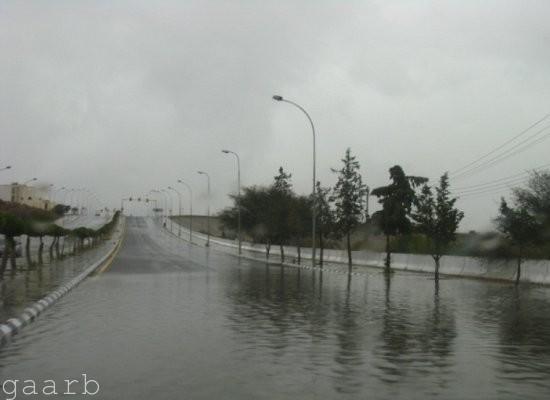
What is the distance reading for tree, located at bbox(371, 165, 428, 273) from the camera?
4703 centimetres

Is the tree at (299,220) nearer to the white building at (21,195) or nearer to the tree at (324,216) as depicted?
the tree at (324,216)

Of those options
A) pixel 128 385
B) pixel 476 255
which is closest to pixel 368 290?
pixel 476 255

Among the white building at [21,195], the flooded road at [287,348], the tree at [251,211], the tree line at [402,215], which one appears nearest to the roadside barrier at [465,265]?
the tree line at [402,215]

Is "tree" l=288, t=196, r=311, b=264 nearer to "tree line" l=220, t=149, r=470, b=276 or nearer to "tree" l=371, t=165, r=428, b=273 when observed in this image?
Answer: "tree line" l=220, t=149, r=470, b=276

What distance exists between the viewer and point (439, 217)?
38406 mm

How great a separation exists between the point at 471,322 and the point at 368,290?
36.4 ft

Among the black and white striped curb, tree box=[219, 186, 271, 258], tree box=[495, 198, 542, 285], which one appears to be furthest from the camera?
tree box=[219, 186, 271, 258]

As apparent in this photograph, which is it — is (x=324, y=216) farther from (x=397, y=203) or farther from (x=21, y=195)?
(x=21, y=195)

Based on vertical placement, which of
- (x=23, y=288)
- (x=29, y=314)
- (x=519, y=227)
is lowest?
(x=23, y=288)

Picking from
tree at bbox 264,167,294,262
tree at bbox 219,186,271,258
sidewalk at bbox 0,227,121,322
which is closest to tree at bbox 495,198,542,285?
sidewalk at bbox 0,227,121,322

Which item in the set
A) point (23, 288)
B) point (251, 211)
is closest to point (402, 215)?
point (23, 288)

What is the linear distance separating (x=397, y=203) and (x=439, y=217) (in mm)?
8807

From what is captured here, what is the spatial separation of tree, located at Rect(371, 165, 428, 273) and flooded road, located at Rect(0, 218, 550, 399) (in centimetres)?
2510

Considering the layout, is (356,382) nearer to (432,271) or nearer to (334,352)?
(334,352)
